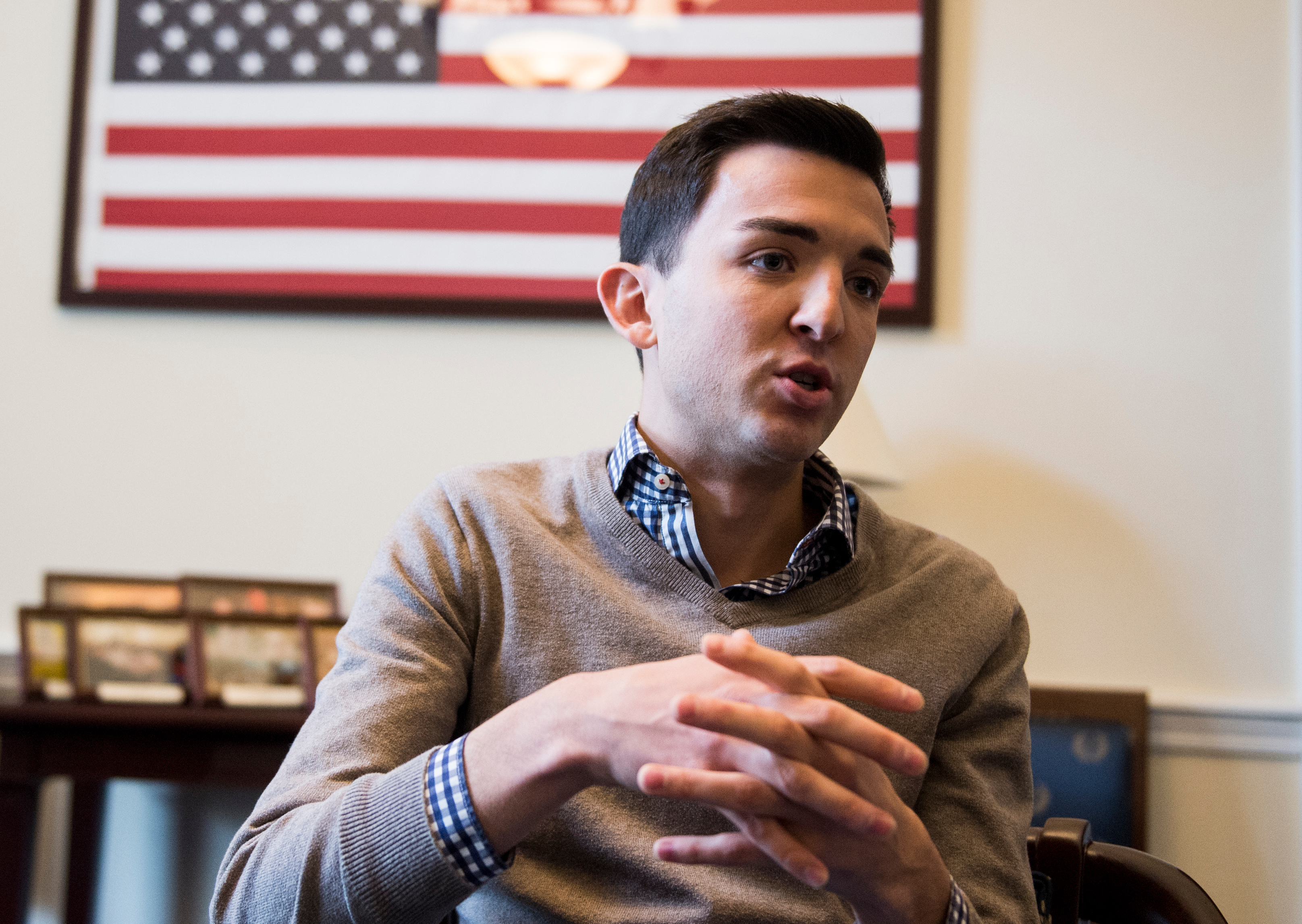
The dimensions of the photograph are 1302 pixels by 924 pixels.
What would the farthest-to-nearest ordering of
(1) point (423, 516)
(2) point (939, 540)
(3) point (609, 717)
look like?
1. (2) point (939, 540)
2. (1) point (423, 516)
3. (3) point (609, 717)

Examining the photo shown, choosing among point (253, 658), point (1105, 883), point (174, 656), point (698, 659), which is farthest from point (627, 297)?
point (174, 656)

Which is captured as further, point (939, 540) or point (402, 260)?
point (402, 260)

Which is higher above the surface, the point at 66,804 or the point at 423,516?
the point at 423,516

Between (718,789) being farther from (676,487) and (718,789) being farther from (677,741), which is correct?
(676,487)

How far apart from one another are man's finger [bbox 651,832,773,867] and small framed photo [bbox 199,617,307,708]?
4.15 ft

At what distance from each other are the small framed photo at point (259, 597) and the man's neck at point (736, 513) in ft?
3.71

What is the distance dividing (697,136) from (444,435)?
116 cm

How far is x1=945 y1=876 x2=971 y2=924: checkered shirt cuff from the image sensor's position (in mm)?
855

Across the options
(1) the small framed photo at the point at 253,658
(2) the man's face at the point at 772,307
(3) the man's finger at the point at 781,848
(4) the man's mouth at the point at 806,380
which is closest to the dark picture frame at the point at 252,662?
(1) the small framed photo at the point at 253,658

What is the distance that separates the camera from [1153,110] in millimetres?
2064

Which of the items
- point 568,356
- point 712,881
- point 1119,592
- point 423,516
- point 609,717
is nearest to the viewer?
point 609,717

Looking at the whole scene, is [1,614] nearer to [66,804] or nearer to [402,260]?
[66,804]

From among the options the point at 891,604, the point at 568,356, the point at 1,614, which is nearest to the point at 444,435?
the point at 568,356

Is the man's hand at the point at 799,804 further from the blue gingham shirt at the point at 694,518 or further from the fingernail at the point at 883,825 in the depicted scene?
the blue gingham shirt at the point at 694,518
